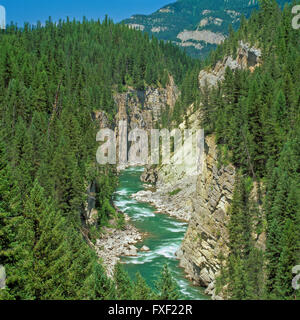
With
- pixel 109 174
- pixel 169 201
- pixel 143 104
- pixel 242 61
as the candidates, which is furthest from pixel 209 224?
pixel 143 104

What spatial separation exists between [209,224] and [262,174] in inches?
364

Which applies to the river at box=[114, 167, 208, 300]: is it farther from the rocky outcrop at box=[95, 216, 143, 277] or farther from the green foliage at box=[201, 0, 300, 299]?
the green foliage at box=[201, 0, 300, 299]

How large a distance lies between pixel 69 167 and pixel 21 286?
98.2ft

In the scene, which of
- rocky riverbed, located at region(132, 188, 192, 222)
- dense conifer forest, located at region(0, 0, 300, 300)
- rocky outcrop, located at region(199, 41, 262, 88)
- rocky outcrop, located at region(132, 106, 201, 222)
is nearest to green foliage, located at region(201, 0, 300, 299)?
dense conifer forest, located at region(0, 0, 300, 300)

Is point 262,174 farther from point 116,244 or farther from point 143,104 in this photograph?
point 143,104

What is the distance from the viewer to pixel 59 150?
163ft

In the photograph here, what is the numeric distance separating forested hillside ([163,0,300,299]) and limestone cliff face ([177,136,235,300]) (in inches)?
68.0

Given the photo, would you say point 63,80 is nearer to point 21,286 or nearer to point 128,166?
point 128,166

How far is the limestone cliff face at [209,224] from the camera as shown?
1662 inches

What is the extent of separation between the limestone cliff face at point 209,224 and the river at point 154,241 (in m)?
1.54

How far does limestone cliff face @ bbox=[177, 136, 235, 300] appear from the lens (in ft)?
139

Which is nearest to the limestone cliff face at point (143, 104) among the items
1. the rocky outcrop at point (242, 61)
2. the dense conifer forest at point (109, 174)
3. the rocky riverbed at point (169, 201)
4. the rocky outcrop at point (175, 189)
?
the dense conifer forest at point (109, 174)

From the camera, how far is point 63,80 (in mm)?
88250

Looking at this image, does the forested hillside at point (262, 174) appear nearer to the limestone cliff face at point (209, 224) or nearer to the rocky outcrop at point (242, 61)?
the limestone cliff face at point (209, 224)
